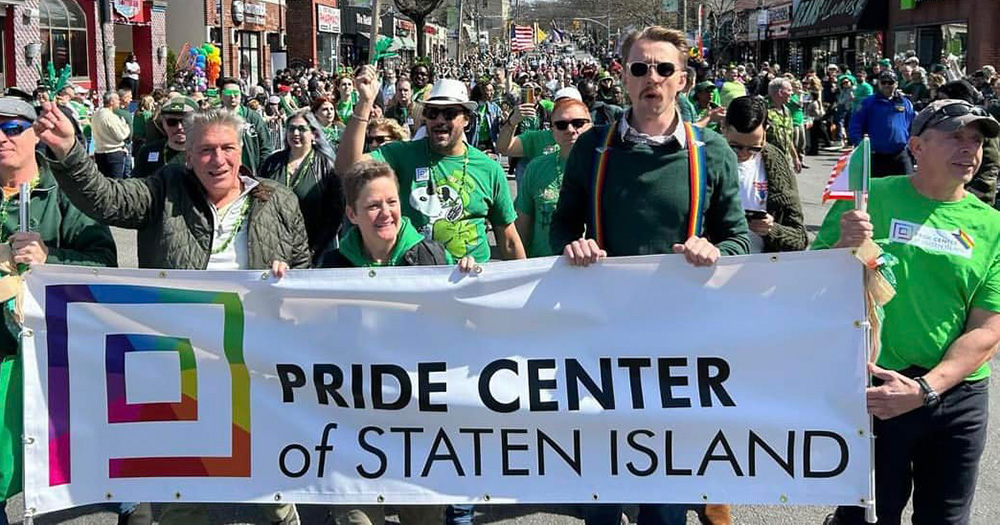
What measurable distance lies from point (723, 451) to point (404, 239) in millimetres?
1398

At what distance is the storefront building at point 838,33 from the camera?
33688mm

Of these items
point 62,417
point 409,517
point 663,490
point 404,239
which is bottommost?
point 409,517

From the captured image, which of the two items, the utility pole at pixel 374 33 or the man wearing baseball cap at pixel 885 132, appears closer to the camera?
the man wearing baseball cap at pixel 885 132

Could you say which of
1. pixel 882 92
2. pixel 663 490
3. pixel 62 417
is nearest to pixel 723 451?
pixel 663 490

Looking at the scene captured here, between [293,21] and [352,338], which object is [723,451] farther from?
[293,21]

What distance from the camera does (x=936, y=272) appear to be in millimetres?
3318

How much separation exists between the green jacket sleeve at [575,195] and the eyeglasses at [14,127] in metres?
1.85

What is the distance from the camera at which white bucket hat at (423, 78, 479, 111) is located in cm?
491

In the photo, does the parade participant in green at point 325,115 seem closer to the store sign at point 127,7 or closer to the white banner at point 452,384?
the white banner at point 452,384

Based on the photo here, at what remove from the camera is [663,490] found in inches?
136

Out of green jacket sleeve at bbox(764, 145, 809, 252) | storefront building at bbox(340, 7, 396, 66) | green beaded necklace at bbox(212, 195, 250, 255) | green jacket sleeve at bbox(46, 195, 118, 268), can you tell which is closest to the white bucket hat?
green beaded necklace at bbox(212, 195, 250, 255)

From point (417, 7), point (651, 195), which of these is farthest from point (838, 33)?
point (651, 195)

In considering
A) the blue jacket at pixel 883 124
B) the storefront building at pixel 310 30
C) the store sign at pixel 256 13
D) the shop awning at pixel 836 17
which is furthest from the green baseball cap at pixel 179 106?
the storefront building at pixel 310 30

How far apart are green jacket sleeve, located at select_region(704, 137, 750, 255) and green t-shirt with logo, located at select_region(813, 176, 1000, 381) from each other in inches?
18.6
